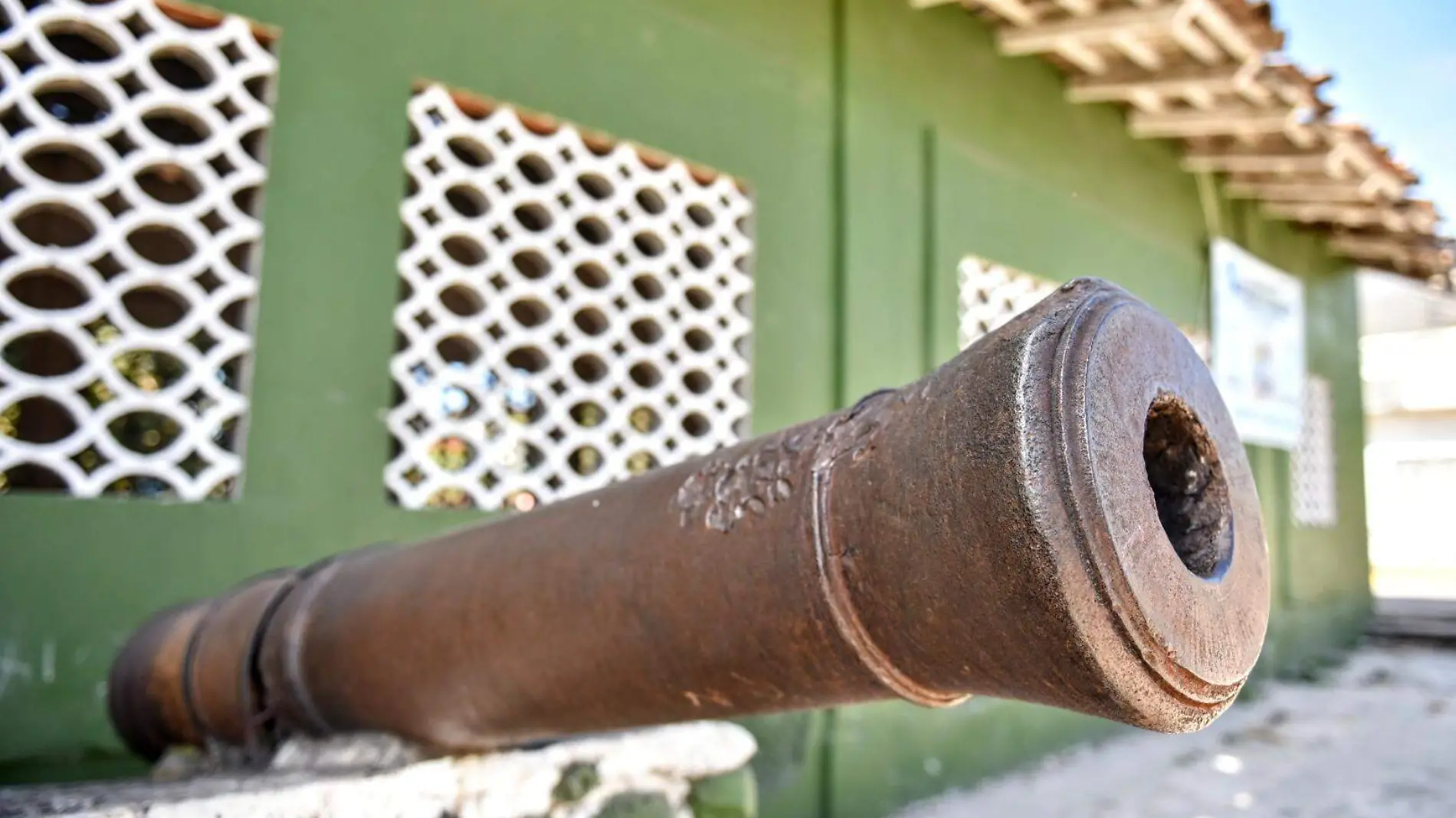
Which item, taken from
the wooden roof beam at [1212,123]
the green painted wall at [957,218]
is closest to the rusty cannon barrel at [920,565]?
the green painted wall at [957,218]

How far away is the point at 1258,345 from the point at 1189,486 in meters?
7.23

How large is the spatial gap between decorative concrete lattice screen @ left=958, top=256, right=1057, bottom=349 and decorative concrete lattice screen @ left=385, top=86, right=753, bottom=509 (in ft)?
4.93

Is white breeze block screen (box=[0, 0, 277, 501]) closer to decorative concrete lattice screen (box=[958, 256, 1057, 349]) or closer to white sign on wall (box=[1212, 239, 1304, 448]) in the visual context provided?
decorative concrete lattice screen (box=[958, 256, 1057, 349])

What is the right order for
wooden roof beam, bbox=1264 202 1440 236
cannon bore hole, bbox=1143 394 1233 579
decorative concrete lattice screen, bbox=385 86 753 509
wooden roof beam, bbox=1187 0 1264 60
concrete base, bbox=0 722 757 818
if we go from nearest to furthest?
cannon bore hole, bbox=1143 394 1233 579, concrete base, bbox=0 722 757 818, decorative concrete lattice screen, bbox=385 86 753 509, wooden roof beam, bbox=1187 0 1264 60, wooden roof beam, bbox=1264 202 1440 236

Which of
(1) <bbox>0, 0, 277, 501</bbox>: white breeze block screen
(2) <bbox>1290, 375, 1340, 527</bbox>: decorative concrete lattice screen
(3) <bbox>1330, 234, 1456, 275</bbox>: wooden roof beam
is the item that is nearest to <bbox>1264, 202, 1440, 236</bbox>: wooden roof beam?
(3) <bbox>1330, 234, 1456, 275</bbox>: wooden roof beam

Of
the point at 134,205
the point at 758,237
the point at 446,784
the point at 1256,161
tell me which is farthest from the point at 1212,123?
the point at 446,784

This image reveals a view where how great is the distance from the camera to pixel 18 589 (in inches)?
97.8

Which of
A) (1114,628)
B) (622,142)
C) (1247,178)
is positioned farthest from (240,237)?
(1247,178)

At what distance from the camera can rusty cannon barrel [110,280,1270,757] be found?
81 cm

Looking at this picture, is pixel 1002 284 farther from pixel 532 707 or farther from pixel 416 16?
pixel 532 707

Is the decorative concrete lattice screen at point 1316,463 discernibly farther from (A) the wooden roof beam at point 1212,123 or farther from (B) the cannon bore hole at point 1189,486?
(B) the cannon bore hole at point 1189,486

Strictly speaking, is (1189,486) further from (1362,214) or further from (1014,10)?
(1362,214)

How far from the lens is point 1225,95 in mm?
5906

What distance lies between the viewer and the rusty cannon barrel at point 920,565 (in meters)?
0.81
